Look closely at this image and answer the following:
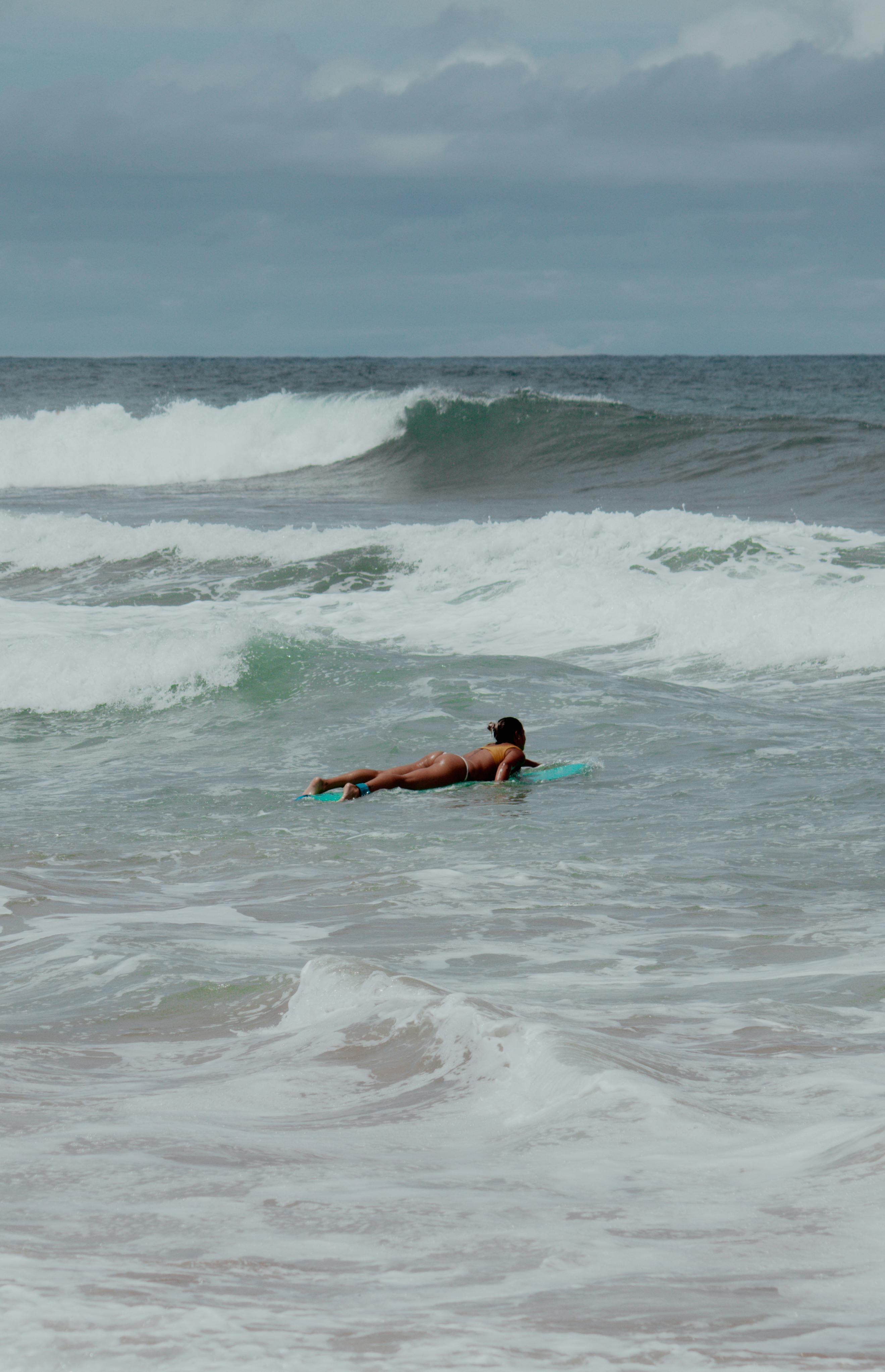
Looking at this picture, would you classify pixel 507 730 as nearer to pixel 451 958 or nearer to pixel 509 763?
pixel 509 763

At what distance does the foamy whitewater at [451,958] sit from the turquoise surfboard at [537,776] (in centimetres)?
16

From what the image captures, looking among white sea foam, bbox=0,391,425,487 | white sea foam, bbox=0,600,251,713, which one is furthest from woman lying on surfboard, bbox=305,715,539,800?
white sea foam, bbox=0,391,425,487

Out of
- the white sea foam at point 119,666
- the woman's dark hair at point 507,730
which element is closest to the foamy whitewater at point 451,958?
the white sea foam at point 119,666

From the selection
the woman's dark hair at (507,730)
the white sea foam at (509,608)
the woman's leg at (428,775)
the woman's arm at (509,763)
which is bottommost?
the woman's leg at (428,775)

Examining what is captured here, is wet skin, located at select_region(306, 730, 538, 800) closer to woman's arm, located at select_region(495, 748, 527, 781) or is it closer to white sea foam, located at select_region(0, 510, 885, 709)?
woman's arm, located at select_region(495, 748, 527, 781)

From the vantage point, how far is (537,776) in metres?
9.94

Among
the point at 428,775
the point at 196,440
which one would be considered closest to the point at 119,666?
the point at 428,775

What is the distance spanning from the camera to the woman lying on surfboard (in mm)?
9820

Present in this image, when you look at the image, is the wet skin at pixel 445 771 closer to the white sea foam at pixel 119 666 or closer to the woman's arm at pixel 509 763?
the woman's arm at pixel 509 763

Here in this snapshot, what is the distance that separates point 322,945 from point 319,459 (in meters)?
33.5

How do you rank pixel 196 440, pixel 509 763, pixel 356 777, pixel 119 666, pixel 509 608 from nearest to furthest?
pixel 356 777 < pixel 509 763 < pixel 119 666 < pixel 509 608 < pixel 196 440

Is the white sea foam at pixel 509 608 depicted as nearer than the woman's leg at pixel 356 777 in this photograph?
No

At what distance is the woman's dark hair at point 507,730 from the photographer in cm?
1016

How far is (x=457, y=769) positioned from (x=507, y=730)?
51cm
